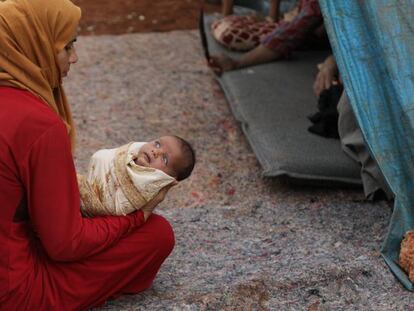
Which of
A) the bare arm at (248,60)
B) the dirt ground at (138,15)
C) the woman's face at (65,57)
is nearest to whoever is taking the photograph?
the woman's face at (65,57)

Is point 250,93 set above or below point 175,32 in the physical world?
above

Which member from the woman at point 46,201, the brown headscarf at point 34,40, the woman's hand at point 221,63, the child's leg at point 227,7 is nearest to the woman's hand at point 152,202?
the woman at point 46,201

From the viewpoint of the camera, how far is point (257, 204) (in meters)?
3.49

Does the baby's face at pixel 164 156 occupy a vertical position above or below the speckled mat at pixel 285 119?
above

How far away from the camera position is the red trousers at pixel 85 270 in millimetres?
2264

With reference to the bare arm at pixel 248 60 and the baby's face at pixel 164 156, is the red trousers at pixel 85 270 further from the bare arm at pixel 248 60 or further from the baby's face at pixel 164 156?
the bare arm at pixel 248 60

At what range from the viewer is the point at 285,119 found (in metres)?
4.08

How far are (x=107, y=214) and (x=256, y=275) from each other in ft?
2.07

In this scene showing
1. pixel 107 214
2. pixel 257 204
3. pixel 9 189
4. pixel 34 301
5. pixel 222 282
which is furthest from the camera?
pixel 257 204

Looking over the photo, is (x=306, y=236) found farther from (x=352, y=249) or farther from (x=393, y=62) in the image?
(x=393, y=62)

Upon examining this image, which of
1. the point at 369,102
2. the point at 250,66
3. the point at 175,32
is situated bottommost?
the point at 175,32

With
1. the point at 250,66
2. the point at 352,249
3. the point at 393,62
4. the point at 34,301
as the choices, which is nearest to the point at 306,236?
the point at 352,249

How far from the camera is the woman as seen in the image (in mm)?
2094

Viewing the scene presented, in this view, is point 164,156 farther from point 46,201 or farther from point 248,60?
point 248,60
